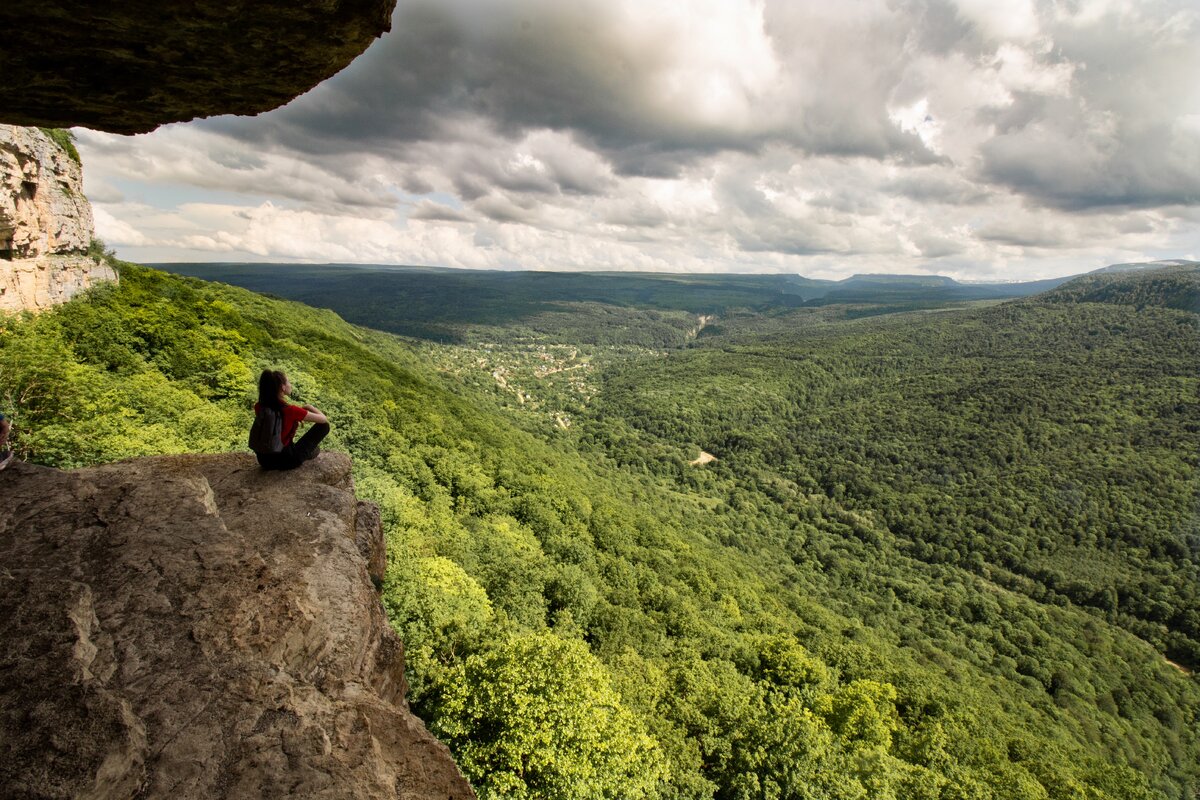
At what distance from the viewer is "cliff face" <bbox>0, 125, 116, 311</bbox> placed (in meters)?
21.7

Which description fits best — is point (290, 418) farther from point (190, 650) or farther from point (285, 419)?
point (190, 650)

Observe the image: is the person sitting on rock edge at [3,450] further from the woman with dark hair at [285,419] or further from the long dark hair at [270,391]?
the long dark hair at [270,391]

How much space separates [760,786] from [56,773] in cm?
2292

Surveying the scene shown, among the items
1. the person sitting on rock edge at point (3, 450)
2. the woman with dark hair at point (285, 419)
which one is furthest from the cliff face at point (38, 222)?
the woman with dark hair at point (285, 419)

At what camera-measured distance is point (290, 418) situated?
10.8m

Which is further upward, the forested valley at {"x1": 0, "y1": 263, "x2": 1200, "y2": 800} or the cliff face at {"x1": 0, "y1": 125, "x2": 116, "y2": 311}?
the cliff face at {"x1": 0, "y1": 125, "x2": 116, "y2": 311}

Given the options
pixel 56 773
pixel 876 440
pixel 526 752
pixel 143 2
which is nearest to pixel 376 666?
pixel 56 773

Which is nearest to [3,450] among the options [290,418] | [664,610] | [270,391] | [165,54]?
[270,391]

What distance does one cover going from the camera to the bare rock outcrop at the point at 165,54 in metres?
6.04

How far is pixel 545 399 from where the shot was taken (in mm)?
196375

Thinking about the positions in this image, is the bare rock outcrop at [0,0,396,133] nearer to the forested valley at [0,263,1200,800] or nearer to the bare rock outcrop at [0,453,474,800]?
the bare rock outcrop at [0,453,474,800]

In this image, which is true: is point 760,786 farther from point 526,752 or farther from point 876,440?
point 876,440

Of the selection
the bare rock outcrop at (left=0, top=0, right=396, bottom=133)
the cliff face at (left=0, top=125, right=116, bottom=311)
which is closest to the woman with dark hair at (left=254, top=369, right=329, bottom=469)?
the bare rock outcrop at (left=0, top=0, right=396, bottom=133)

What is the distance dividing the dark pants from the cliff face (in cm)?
2207
